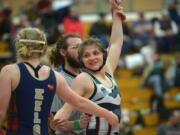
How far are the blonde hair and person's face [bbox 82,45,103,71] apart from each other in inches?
22.3

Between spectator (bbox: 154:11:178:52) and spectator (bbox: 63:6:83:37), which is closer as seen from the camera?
spectator (bbox: 63:6:83:37)

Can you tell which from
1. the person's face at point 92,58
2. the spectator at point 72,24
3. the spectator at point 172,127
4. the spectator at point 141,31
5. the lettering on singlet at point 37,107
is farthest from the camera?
the spectator at point 141,31

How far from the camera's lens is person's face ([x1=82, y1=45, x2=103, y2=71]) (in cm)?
537

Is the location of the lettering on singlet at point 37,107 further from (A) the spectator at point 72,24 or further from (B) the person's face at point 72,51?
(A) the spectator at point 72,24

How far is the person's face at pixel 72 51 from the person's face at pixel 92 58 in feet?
1.92

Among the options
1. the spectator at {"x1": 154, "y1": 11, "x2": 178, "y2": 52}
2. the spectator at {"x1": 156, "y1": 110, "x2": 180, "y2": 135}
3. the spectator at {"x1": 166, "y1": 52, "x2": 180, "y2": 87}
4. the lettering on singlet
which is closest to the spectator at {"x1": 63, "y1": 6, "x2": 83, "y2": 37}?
the spectator at {"x1": 154, "y1": 11, "x2": 178, "y2": 52}

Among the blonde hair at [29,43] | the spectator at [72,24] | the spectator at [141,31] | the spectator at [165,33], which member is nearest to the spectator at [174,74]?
the spectator at [165,33]

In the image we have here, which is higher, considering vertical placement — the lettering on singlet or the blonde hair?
the blonde hair

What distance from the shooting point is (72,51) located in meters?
6.05

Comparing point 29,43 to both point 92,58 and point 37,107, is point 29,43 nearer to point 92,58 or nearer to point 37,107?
point 37,107

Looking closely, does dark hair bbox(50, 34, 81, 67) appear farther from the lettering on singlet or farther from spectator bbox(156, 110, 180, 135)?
spectator bbox(156, 110, 180, 135)

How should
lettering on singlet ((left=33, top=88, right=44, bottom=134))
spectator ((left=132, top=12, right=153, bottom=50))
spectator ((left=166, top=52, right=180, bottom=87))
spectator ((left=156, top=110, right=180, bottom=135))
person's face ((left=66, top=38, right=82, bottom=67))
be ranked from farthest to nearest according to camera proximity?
spectator ((left=132, top=12, right=153, bottom=50)), spectator ((left=166, top=52, right=180, bottom=87)), spectator ((left=156, top=110, right=180, bottom=135)), person's face ((left=66, top=38, right=82, bottom=67)), lettering on singlet ((left=33, top=88, right=44, bottom=134))

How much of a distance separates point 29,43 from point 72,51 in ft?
4.01

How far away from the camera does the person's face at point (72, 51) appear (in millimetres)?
6008
